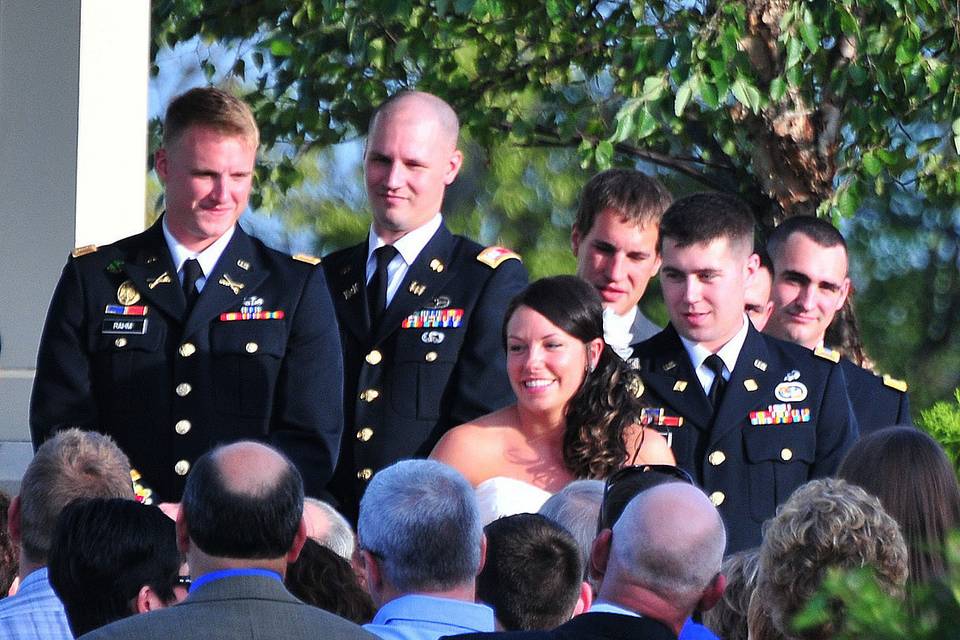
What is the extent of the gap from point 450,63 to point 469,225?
189 centimetres

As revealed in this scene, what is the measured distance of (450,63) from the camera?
28.7ft

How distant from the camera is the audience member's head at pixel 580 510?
3527mm

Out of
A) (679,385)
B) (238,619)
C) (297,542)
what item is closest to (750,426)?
(679,385)

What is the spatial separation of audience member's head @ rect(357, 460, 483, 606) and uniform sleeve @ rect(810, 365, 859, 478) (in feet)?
6.24

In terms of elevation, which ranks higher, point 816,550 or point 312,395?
point 312,395

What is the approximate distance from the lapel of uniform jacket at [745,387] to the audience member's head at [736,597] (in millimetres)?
1364

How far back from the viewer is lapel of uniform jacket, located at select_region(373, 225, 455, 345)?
4762 mm

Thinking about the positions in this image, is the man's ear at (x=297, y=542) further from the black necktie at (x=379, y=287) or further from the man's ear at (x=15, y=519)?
the black necktie at (x=379, y=287)

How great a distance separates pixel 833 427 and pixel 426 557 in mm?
2084

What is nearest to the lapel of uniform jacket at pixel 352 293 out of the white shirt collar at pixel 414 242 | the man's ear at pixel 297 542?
the white shirt collar at pixel 414 242

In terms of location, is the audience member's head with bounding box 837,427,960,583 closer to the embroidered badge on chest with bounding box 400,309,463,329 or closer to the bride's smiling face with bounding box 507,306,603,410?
the bride's smiling face with bounding box 507,306,603,410

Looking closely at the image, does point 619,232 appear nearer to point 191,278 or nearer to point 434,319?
point 434,319

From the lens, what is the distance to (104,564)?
120 inches

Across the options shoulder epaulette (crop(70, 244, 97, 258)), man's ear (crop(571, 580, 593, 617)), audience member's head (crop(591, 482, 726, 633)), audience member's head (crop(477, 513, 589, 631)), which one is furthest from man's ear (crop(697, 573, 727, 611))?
shoulder epaulette (crop(70, 244, 97, 258))
